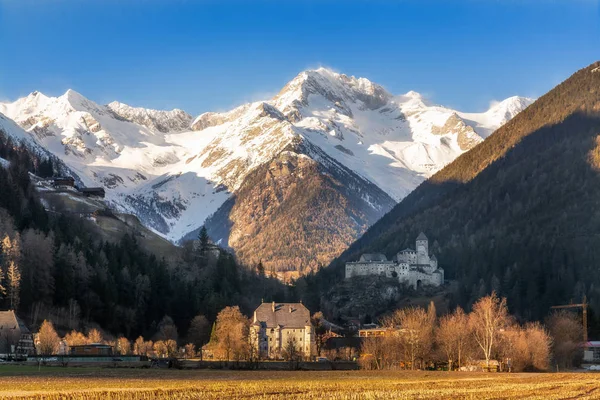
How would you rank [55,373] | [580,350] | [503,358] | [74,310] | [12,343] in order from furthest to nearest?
[74,310] < [580,350] < [12,343] < [503,358] < [55,373]

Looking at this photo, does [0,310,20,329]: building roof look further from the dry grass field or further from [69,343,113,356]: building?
the dry grass field

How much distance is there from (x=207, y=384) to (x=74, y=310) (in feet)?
348

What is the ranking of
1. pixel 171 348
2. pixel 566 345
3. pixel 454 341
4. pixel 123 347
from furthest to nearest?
pixel 171 348
pixel 123 347
pixel 566 345
pixel 454 341

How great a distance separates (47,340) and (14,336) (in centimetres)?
688

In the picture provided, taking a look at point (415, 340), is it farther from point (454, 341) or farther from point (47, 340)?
point (47, 340)

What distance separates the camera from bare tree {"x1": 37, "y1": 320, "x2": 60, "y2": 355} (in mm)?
162250

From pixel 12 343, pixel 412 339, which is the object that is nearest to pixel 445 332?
pixel 412 339

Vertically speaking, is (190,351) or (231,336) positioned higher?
(231,336)

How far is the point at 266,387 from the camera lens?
94250 millimetres

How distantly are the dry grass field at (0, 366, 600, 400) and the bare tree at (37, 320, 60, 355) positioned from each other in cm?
4335

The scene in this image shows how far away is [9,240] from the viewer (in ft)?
640

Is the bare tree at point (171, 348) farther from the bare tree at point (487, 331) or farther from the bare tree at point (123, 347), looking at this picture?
the bare tree at point (487, 331)

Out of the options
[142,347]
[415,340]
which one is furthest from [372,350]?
[142,347]

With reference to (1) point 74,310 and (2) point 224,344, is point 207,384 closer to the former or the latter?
(2) point 224,344
